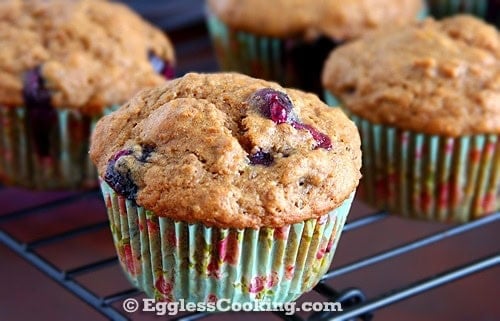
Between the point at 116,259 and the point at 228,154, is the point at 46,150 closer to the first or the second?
the point at 116,259

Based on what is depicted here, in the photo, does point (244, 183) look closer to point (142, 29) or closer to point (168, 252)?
point (168, 252)

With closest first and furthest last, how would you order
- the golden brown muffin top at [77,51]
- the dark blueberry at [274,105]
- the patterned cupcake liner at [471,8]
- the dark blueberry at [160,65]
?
the dark blueberry at [274,105] → the golden brown muffin top at [77,51] → the dark blueberry at [160,65] → the patterned cupcake liner at [471,8]

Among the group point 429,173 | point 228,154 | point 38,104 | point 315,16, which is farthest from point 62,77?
point 429,173

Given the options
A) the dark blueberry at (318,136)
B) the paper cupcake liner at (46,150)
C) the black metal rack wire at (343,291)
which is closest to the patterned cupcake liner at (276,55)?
the paper cupcake liner at (46,150)

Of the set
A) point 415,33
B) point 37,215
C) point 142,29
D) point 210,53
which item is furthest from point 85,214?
point 415,33

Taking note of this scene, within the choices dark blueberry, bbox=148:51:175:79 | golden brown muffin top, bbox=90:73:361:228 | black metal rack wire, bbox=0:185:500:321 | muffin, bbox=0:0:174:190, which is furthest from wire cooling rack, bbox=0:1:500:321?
dark blueberry, bbox=148:51:175:79

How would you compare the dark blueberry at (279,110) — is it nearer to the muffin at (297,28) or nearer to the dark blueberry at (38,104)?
the dark blueberry at (38,104)

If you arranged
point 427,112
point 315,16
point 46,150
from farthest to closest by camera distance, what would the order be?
point 315,16 < point 46,150 < point 427,112
